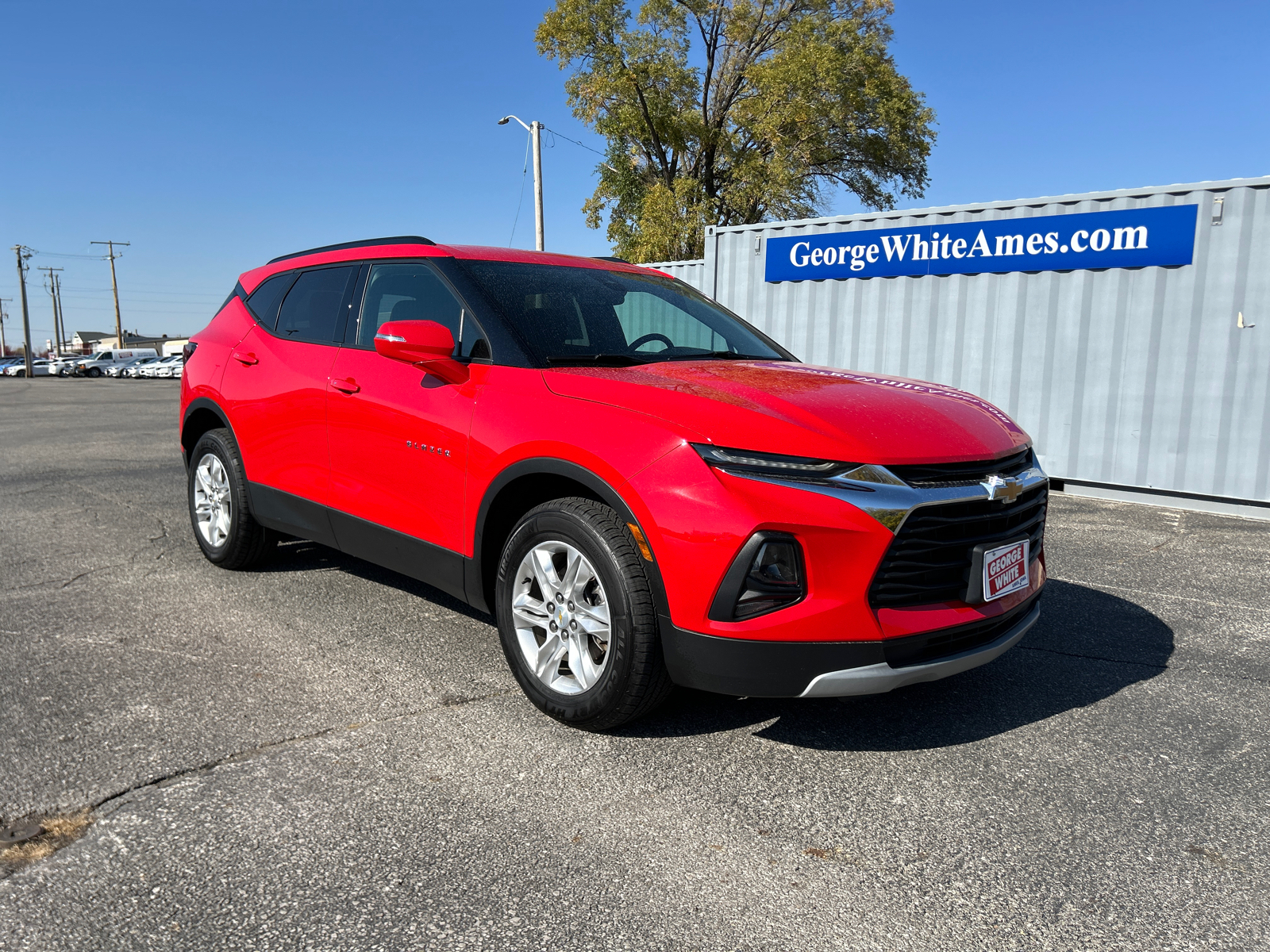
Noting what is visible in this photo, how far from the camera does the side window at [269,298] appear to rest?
4.94 m

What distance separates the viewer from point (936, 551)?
2.81 meters

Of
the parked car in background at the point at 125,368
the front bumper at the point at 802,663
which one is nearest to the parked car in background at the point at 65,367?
the parked car in background at the point at 125,368

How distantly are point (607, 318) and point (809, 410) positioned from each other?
1.25 m

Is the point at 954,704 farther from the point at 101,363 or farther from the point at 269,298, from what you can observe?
the point at 101,363

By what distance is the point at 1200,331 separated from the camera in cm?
818

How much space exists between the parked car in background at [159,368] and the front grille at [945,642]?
197ft

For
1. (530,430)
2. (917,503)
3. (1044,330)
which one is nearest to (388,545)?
(530,430)

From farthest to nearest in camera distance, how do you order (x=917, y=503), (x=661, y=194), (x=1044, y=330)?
(x=661, y=194), (x=1044, y=330), (x=917, y=503)

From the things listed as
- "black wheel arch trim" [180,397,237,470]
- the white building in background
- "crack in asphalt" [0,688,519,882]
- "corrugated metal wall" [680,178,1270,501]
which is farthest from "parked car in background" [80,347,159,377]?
"crack in asphalt" [0,688,519,882]

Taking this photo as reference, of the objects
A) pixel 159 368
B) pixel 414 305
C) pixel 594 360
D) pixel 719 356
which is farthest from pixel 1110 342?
pixel 159 368

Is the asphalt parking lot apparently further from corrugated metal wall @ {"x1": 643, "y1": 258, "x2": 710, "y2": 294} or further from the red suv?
corrugated metal wall @ {"x1": 643, "y1": 258, "x2": 710, "y2": 294}

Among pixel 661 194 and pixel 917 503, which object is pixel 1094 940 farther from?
pixel 661 194

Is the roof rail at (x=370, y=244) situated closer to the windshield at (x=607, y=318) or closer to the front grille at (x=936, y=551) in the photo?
the windshield at (x=607, y=318)

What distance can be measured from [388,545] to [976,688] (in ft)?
8.27
